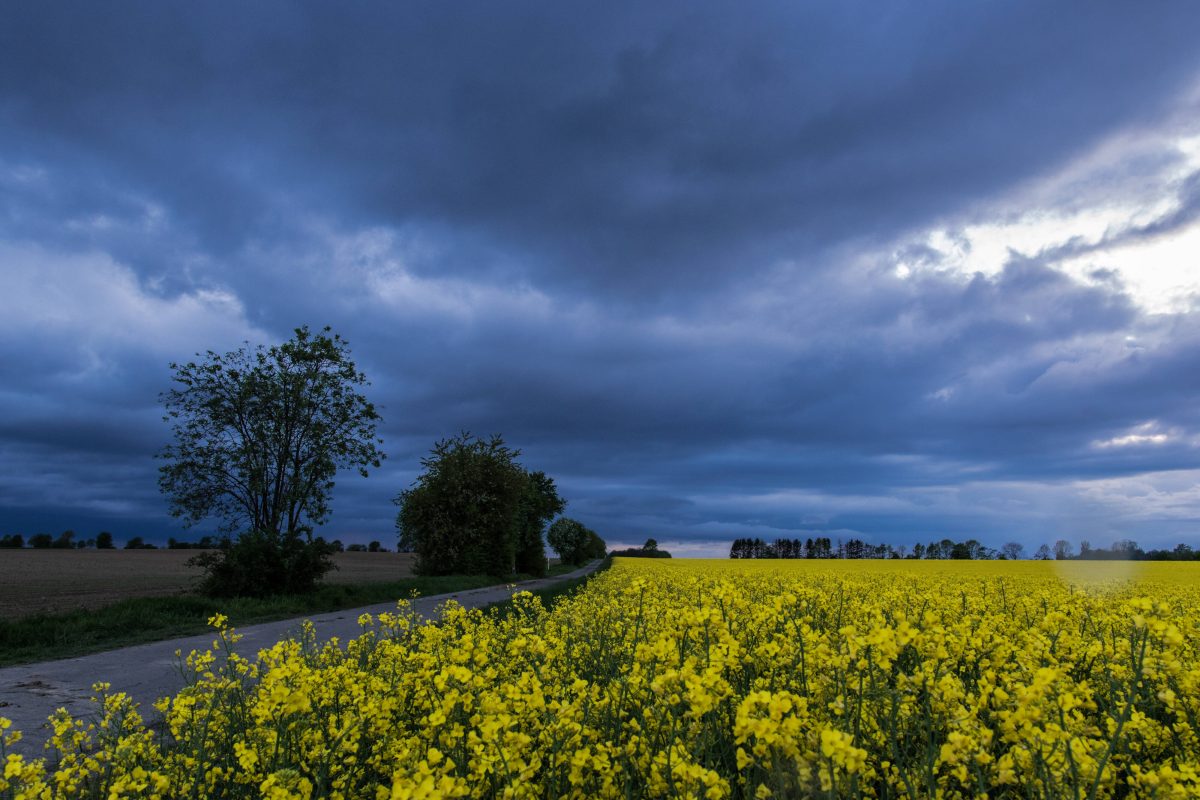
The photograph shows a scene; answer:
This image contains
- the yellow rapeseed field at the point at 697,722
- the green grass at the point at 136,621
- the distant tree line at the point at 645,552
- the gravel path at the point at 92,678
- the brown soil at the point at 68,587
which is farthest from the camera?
the distant tree line at the point at 645,552

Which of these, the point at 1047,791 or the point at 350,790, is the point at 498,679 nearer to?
the point at 350,790

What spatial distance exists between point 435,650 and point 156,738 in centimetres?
337

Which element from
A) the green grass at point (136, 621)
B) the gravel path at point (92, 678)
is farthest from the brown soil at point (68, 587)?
the gravel path at point (92, 678)

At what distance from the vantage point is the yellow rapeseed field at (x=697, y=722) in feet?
9.24

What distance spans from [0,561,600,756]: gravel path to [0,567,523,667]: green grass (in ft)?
2.94

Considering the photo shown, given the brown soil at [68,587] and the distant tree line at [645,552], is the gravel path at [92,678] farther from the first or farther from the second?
the distant tree line at [645,552]

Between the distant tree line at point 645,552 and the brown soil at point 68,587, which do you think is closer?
the brown soil at point 68,587

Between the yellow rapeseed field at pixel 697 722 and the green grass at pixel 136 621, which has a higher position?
the yellow rapeseed field at pixel 697 722

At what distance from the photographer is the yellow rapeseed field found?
282cm

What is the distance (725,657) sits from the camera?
3.56 meters

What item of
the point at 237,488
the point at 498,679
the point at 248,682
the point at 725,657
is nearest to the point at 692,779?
the point at 725,657

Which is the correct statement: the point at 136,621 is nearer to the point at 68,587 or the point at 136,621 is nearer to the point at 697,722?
the point at 68,587

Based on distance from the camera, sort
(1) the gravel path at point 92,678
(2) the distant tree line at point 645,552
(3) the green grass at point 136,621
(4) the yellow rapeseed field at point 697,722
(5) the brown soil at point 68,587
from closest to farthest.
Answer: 1. (4) the yellow rapeseed field at point 697,722
2. (1) the gravel path at point 92,678
3. (3) the green grass at point 136,621
4. (5) the brown soil at point 68,587
5. (2) the distant tree line at point 645,552

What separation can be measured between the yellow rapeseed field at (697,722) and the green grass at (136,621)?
26.4 feet
